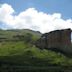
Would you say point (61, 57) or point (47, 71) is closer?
point (47, 71)

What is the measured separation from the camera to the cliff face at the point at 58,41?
275 ft

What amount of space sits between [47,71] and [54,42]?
1639 inches

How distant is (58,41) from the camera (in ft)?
290

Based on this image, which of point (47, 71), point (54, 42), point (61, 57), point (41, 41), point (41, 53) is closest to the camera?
point (47, 71)

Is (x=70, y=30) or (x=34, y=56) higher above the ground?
(x=70, y=30)

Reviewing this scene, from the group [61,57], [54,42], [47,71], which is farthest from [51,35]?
[47,71]

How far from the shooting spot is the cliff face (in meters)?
83.9

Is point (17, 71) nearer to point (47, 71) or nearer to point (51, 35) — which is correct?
point (47, 71)

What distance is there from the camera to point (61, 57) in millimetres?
78688

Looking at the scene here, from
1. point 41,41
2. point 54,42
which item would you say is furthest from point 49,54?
point 41,41

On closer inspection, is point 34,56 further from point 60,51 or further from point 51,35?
point 51,35

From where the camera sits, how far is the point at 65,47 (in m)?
83.7

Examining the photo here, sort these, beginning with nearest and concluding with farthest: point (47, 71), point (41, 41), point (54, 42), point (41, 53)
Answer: point (47, 71) < point (41, 53) < point (54, 42) < point (41, 41)

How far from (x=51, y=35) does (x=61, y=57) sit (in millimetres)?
16330
